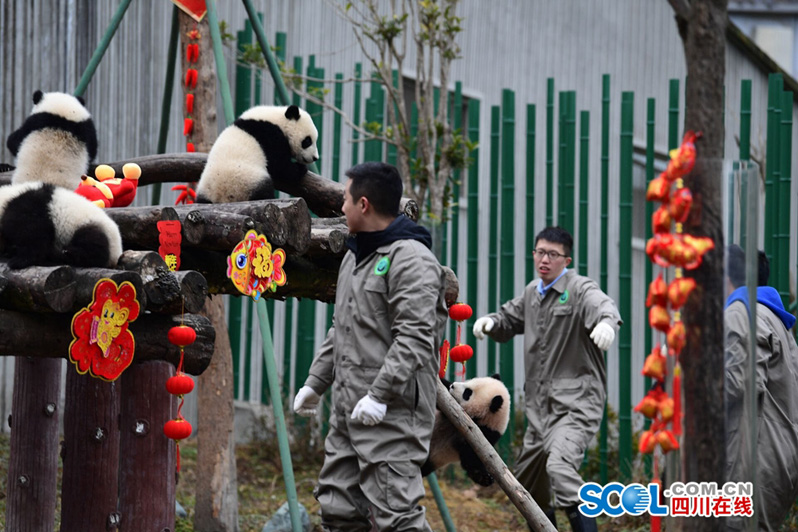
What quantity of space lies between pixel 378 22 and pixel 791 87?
4.66 metres

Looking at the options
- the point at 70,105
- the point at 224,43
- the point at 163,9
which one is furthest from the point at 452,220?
the point at 70,105

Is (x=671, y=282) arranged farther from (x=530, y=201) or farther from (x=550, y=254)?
(x=530, y=201)

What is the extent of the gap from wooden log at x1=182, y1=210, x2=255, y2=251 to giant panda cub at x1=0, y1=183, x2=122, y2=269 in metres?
0.41

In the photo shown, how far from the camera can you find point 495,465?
4078mm

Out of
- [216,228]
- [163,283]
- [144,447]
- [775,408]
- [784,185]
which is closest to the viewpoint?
[163,283]

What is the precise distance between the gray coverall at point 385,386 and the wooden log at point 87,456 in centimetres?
127

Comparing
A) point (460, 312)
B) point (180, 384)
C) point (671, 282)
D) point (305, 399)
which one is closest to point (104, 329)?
point (180, 384)

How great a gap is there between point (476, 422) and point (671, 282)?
9.27ft

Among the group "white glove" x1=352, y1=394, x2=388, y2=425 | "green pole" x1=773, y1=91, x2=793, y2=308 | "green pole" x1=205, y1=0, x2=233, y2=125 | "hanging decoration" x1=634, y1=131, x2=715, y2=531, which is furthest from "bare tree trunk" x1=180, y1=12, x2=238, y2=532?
"hanging decoration" x1=634, y1=131, x2=715, y2=531

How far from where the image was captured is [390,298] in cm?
338

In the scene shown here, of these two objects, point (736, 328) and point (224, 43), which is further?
point (224, 43)

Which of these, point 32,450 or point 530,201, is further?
point 530,201

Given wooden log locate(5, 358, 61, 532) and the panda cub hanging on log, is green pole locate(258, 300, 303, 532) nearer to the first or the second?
wooden log locate(5, 358, 61, 532)

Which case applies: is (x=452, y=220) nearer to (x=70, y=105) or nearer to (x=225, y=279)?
(x=225, y=279)
